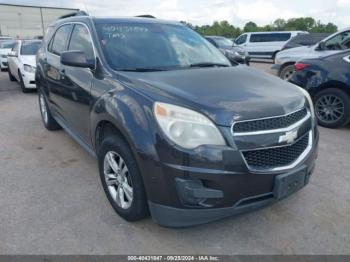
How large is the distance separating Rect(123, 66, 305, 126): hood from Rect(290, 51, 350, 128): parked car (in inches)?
116

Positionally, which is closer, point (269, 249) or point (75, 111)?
point (269, 249)

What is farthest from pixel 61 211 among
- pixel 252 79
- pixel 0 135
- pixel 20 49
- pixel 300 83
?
pixel 20 49

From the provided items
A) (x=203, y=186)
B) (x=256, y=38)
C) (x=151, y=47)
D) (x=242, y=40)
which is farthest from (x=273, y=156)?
(x=242, y=40)

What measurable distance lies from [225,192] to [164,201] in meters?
0.45

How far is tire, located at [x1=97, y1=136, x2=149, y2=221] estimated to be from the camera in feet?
8.23

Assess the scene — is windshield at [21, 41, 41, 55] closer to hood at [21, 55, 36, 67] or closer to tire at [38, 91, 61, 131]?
hood at [21, 55, 36, 67]

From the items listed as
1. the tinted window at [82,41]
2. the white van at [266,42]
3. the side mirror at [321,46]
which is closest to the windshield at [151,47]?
the tinted window at [82,41]

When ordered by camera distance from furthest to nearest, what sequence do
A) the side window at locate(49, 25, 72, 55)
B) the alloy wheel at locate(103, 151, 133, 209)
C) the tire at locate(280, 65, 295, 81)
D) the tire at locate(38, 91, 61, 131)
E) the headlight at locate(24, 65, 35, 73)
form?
the tire at locate(280, 65, 295, 81), the headlight at locate(24, 65, 35, 73), the tire at locate(38, 91, 61, 131), the side window at locate(49, 25, 72, 55), the alloy wheel at locate(103, 151, 133, 209)

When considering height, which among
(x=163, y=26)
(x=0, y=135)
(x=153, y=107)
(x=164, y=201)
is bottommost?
(x=0, y=135)

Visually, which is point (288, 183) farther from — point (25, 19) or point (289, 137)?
point (25, 19)

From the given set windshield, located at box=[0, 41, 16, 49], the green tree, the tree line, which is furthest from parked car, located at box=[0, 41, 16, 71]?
the green tree

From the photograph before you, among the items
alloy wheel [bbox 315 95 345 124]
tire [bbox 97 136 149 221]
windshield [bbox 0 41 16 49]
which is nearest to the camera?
tire [bbox 97 136 149 221]

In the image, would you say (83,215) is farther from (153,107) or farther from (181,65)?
(181,65)

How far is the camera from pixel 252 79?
2953 mm
